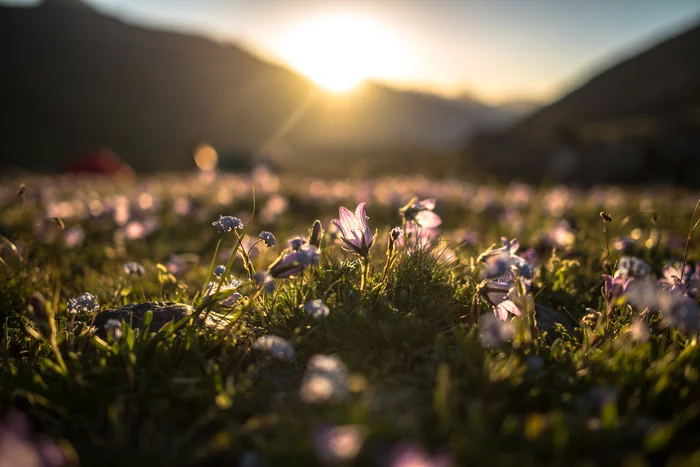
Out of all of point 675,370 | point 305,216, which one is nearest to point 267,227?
point 305,216

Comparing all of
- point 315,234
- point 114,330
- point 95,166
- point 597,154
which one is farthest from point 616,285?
point 95,166

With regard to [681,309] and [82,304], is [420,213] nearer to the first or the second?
[681,309]

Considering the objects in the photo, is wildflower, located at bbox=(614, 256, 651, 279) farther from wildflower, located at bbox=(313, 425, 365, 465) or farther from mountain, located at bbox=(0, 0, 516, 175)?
mountain, located at bbox=(0, 0, 516, 175)

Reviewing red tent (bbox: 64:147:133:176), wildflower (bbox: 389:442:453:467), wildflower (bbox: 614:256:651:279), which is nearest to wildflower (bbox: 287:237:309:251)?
wildflower (bbox: 389:442:453:467)

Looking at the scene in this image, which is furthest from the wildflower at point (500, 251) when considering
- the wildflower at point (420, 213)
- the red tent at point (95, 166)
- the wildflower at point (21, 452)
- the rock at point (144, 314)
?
the red tent at point (95, 166)

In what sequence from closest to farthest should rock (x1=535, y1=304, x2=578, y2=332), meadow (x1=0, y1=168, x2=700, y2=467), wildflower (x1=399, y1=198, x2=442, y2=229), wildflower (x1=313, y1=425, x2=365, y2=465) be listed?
wildflower (x1=313, y1=425, x2=365, y2=465), meadow (x1=0, y1=168, x2=700, y2=467), wildflower (x1=399, y1=198, x2=442, y2=229), rock (x1=535, y1=304, x2=578, y2=332)

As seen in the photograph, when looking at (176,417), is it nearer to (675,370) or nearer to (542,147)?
(675,370)
